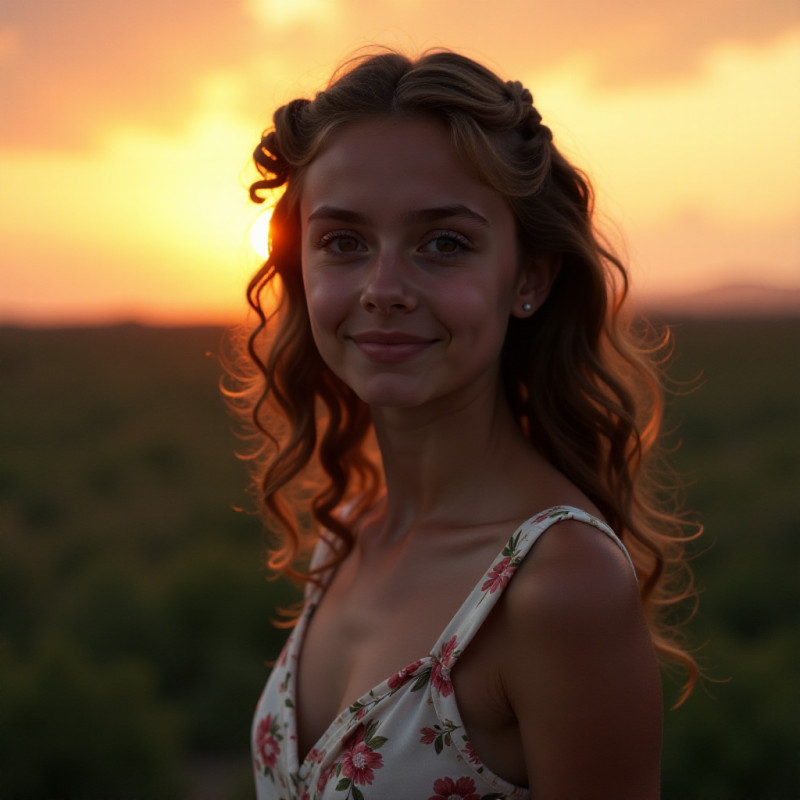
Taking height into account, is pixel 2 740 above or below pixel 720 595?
below

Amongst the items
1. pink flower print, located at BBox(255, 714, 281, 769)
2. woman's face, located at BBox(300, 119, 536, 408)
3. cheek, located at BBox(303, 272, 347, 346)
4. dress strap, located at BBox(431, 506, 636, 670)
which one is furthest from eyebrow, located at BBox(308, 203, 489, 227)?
pink flower print, located at BBox(255, 714, 281, 769)

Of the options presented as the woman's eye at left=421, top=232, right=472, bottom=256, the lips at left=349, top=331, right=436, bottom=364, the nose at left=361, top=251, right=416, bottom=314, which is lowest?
the lips at left=349, top=331, right=436, bottom=364

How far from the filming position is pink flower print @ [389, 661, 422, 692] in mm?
1739

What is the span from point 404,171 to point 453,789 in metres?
1.10

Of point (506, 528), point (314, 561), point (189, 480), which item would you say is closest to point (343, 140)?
point (506, 528)

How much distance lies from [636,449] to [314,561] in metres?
0.86

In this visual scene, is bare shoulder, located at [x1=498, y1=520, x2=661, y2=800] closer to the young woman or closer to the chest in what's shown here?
the young woman

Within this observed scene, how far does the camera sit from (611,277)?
216 centimetres

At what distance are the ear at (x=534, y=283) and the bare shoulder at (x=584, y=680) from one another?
599 mm

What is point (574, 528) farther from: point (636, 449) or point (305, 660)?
point (305, 660)

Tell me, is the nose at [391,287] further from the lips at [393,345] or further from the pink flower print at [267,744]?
the pink flower print at [267,744]

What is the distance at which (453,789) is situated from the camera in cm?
164

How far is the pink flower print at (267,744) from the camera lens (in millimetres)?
2043

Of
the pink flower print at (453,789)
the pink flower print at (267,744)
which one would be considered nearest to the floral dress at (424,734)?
the pink flower print at (453,789)
